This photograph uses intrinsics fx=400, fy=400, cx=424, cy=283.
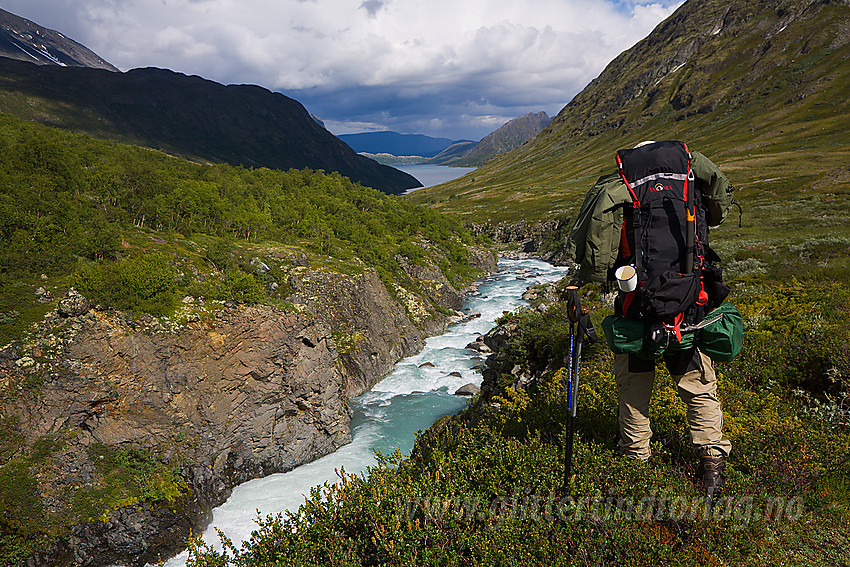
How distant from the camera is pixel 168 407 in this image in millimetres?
19406

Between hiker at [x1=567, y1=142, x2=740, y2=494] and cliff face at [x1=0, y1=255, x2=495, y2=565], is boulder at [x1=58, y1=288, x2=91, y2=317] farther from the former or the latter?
hiker at [x1=567, y1=142, x2=740, y2=494]

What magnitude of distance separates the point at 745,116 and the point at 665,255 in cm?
18660

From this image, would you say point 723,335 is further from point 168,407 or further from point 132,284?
point 132,284

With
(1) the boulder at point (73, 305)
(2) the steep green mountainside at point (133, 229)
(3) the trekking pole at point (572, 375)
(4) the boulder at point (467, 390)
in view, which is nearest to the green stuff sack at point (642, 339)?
(3) the trekking pole at point (572, 375)

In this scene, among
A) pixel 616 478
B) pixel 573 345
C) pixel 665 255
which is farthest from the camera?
pixel 573 345

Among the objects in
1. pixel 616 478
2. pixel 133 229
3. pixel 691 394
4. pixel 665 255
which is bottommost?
pixel 616 478

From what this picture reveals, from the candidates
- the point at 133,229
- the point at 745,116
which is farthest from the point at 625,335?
the point at 745,116

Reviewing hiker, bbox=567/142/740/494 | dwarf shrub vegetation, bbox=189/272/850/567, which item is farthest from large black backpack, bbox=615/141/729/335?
dwarf shrub vegetation, bbox=189/272/850/567

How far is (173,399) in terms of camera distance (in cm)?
1961

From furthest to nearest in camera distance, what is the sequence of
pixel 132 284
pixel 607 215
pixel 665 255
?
pixel 132 284 → pixel 665 255 → pixel 607 215

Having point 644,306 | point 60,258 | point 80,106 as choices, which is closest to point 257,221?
point 60,258

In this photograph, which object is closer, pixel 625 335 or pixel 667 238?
pixel 667 238

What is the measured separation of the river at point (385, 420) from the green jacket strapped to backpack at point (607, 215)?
8693 millimetres

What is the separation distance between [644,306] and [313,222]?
134ft
